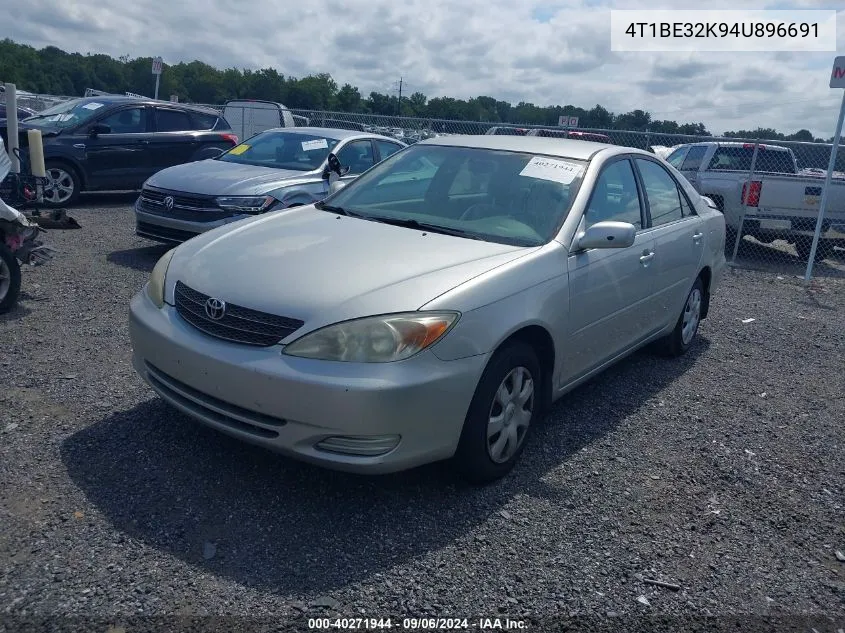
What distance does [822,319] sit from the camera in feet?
27.5

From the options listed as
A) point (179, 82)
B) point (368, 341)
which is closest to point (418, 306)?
point (368, 341)

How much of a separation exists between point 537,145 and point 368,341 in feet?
7.84

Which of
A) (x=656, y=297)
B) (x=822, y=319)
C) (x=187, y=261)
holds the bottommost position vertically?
(x=822, y=319)

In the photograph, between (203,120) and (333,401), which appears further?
(203,120)

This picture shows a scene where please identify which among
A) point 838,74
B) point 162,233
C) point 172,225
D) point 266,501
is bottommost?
point 266,501

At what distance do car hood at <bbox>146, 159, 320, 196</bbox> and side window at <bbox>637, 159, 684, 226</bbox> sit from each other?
4.17m

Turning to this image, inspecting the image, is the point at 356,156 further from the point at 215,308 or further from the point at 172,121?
the point at 215,308

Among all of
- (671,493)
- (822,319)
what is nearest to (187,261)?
(671,493)

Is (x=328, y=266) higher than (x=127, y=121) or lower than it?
lower

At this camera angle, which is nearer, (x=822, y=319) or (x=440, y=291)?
(x=440, y=291)

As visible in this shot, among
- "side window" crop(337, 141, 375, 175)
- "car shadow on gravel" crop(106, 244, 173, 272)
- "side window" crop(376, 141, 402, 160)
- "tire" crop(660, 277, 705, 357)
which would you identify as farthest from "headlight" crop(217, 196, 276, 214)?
"tire" crop(660, 277, 705, 357)

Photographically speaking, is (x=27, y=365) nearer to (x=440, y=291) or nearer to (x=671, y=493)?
(x=440, y=291)

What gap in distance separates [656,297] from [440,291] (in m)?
2.42

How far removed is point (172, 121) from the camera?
12266mm
